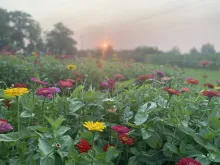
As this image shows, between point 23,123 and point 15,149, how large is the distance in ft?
0.49

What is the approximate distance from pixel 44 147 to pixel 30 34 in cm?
2092

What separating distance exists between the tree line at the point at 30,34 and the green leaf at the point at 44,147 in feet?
60.7

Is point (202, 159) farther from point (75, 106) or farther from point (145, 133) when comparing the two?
point (75, 106)

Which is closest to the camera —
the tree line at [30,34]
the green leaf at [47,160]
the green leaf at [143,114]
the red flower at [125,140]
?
the green leaf at [47,160]

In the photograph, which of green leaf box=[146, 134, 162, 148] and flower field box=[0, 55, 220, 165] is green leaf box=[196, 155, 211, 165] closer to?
flower field box=[0, 55, 220, 165]

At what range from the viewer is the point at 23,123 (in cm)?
111

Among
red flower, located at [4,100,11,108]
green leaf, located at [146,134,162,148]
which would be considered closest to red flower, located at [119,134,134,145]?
green leaf, located at [146,134,162,148]

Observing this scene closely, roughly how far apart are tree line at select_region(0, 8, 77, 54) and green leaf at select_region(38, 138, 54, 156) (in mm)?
18496

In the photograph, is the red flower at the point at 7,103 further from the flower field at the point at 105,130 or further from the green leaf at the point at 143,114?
the green leaf at the point at 143,114

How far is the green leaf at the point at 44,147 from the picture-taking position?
0.82 meters

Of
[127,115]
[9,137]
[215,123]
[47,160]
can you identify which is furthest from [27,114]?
[215,123]

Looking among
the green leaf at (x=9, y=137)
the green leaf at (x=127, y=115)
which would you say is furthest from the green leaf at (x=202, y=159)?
the green leaf at (x=9, y=137)

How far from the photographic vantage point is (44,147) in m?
0.84

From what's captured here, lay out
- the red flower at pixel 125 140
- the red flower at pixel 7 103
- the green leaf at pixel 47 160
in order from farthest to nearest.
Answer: the red flower at pixel 7 103
the red flower at pixel 125 140
the green leaf at pixel 47 160
